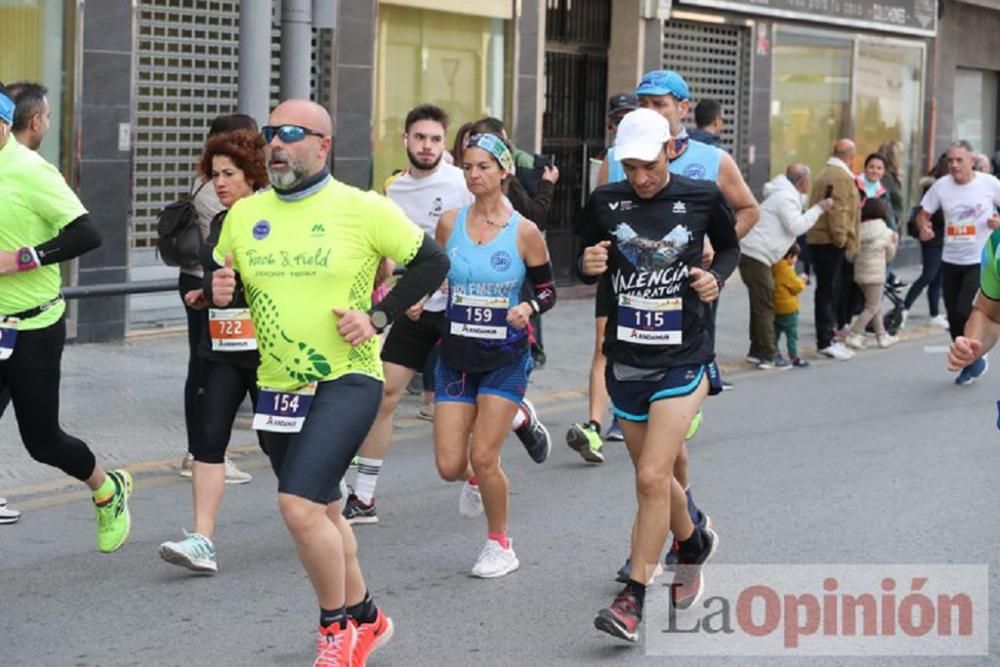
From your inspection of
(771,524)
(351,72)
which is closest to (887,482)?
(771,524)

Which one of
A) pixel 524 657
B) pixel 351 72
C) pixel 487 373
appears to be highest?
pixel 351 72

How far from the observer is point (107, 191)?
1381cm

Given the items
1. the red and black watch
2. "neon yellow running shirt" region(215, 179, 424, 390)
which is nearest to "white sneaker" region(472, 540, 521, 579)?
"neon yellow running shirt" region(215, 179, 424, 390)

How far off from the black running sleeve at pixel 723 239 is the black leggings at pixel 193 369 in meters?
2.15

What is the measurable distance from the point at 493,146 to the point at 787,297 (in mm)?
7615

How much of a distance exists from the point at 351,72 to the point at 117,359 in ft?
13.2

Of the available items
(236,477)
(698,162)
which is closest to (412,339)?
(236,477)

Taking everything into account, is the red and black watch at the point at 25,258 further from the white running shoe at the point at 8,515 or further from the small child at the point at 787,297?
the small child at the point at 787,297

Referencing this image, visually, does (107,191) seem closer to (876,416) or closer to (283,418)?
(876,416)

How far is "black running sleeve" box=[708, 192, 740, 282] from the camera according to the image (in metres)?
6.70

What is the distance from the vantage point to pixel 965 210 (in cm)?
1470

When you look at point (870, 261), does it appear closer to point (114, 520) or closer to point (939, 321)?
point (939, 321)

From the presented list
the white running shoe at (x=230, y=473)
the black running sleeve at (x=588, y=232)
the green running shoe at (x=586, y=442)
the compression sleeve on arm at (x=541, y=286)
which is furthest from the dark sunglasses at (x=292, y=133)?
the green running shoe at (x=586, y=442)

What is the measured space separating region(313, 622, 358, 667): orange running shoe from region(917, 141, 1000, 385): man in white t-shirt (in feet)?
28.7
